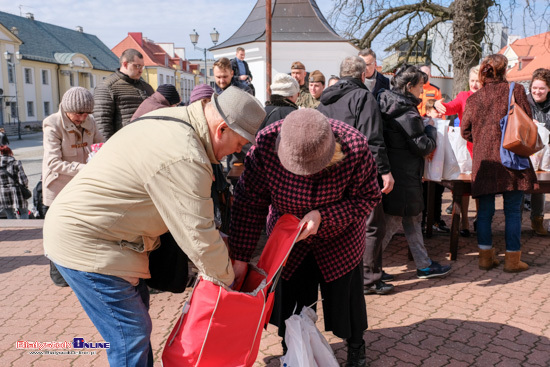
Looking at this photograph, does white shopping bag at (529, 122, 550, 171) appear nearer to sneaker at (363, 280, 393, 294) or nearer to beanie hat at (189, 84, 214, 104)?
sneaker at (363, 280, 393, 294)

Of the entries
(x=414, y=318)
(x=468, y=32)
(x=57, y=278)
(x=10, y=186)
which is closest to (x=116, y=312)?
(x=414, y=318)

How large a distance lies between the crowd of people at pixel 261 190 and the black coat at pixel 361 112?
0.04 feet

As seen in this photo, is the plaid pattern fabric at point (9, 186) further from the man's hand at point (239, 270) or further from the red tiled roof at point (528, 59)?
the red tiled roof at point (528, 59)

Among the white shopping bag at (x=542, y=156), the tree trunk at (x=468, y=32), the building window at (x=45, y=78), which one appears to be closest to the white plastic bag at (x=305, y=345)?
the white shopping bag at (x=542, y=156)

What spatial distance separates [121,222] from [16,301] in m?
3.04

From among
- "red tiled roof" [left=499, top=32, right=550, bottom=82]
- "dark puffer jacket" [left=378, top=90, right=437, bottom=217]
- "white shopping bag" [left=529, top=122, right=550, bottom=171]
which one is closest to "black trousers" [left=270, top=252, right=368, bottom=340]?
"dark puffer jacket" [left=378, top=90, right=437, bottom=217]

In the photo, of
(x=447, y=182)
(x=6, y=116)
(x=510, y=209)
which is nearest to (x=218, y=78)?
(x=447, y=182)

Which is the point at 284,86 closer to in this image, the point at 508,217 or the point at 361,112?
the point at 361,112

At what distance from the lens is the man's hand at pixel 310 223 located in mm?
2486

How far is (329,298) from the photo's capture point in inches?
115

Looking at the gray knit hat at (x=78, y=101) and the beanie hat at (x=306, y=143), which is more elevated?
the gray knit hat at (x=78, y=101)

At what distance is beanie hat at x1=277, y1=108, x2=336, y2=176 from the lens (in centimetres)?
213

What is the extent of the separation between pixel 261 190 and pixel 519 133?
9.10ft

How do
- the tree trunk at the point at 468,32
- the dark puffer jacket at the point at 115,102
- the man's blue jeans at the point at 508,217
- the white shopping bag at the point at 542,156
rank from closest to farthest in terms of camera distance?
the man's blue jeans at the point at 508,217 → the dark puffer jacket at the point at 115,102 → the white shopping bag at the point at 542,156 → the tree trunk at the point at 468,32
